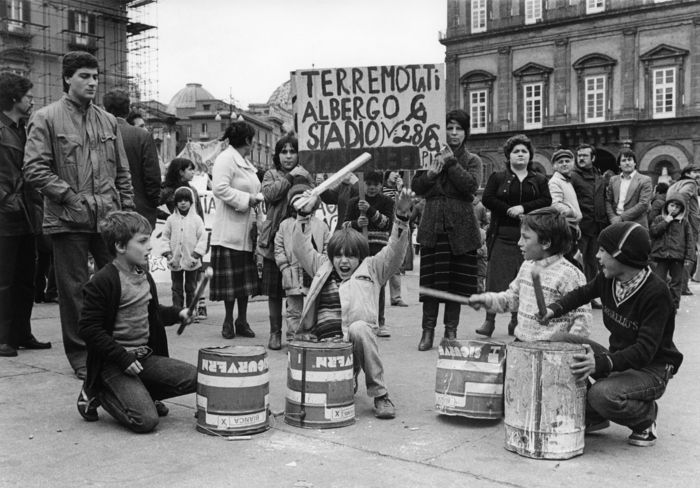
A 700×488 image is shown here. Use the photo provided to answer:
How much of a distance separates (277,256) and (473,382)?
107 inches

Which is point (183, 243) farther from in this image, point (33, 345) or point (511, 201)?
point (511, 201)

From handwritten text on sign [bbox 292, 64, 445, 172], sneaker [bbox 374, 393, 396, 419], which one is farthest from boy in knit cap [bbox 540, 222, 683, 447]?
handwritten text on sign [bbox 292, 64, 445, 172]

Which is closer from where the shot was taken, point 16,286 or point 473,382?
point 473,382

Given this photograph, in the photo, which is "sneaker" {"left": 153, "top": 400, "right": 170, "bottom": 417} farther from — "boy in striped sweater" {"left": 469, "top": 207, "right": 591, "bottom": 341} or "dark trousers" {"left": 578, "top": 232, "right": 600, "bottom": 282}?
"dark trousers" {"left": 578, "top": 232, "right": 600, "bottom": 282}

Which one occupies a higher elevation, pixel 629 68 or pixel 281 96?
pixel 281 96

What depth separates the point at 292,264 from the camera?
21.6ft

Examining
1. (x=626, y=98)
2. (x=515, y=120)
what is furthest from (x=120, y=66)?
(x=626, y=98)

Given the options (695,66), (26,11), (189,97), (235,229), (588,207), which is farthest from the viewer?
(189,97)

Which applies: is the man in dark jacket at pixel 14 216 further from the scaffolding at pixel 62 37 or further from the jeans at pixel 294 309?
the scaffolding at pixel 62 37

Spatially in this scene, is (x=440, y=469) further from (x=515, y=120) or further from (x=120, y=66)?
(x=120, y=66)

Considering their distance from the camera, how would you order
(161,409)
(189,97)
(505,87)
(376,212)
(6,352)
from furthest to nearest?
(189,97) → (505,87) → (376,212) → (6,352) → (161,409)

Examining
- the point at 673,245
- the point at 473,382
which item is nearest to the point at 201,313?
the point at 473,382

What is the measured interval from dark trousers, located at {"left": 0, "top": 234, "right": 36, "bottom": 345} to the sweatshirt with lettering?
450 centimetres

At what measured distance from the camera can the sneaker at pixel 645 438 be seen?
3982 millimetres
